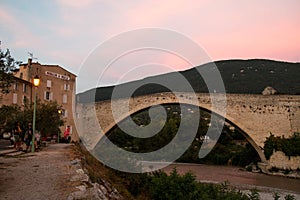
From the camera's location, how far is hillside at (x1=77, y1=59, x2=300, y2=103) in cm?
2341

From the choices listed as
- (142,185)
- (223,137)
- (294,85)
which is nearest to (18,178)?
(142,185)

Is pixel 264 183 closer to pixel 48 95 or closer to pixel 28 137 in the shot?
pixel 28 137

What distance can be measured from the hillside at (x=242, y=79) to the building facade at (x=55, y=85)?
2704mm

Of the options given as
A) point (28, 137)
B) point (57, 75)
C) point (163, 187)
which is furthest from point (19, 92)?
point (163, 187)

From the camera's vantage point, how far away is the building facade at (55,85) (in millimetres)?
25578

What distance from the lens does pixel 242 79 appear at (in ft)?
143

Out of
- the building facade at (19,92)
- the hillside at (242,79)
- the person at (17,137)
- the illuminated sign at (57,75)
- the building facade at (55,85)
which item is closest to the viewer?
the person at (17,137)

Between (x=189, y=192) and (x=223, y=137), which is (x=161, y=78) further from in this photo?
(x=189, y=192)

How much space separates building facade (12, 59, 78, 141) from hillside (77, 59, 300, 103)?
270 centimetres

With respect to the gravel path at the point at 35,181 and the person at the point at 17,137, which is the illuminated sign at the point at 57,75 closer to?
the person at the point at 17,137

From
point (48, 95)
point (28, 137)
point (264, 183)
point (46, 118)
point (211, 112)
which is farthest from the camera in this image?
point (48, 95)

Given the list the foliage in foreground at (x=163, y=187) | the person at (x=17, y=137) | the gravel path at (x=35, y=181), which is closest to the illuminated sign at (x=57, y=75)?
the person at (x=17, y=137)

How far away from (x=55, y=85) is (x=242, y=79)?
86.7ft

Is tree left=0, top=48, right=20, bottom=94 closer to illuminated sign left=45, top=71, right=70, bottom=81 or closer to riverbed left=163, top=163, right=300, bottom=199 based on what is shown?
riverbed left=163, top=163, right=300, bottom=199
